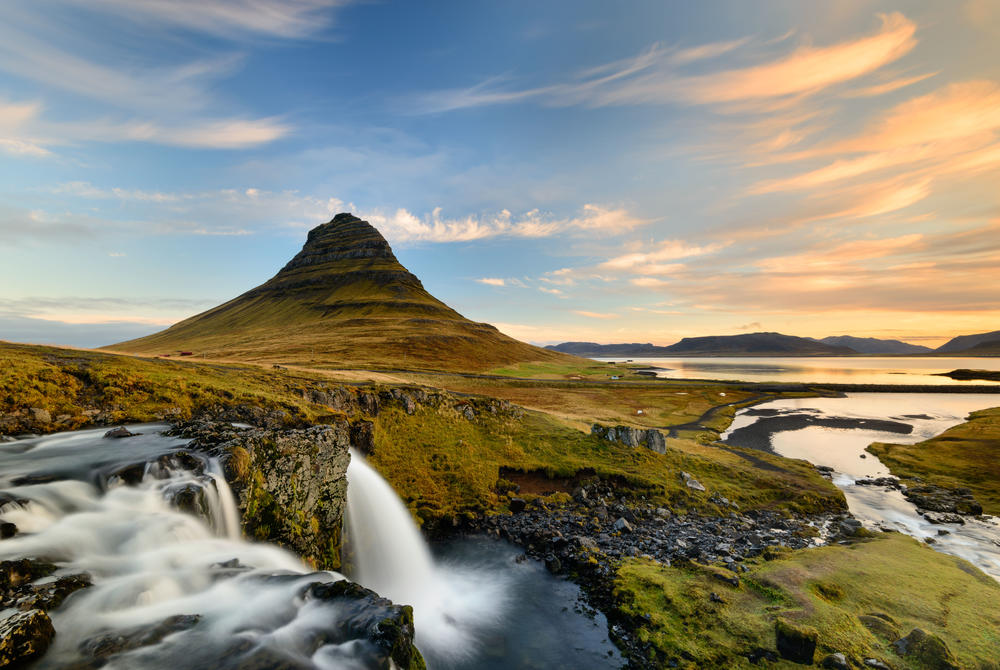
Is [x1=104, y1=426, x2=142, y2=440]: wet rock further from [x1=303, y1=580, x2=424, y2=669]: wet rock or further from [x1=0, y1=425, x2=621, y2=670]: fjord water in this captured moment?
[x1=303, y1=580, x2=424, y2=669]: wet rock

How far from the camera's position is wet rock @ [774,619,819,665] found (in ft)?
34.6

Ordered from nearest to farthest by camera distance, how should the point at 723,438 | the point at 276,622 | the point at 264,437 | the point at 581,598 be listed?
the point at 276,622
the point at 264,437
the point at 581,598
the point at 723,438

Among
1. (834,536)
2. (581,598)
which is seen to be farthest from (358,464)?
(834,536)

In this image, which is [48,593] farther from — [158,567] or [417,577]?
[417,577]

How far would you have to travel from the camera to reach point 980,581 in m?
16.0

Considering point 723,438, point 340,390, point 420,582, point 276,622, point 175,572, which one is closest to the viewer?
point 276,622

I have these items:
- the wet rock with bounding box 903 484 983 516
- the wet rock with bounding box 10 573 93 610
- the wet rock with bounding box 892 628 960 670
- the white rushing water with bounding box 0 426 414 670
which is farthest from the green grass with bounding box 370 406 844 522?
the wet rock with bounding box 10 573 93 610

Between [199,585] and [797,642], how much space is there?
16254 mm

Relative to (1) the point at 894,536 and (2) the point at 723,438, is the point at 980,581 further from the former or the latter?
(2) the point at 723,438

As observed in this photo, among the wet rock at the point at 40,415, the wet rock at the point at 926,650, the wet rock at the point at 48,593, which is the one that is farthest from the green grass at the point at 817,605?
the wet rock at the point at 40,415

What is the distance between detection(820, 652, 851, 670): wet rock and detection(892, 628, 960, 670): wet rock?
2066 mm

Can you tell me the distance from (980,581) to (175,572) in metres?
29.9

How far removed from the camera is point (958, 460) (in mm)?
38375

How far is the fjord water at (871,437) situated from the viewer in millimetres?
22547
